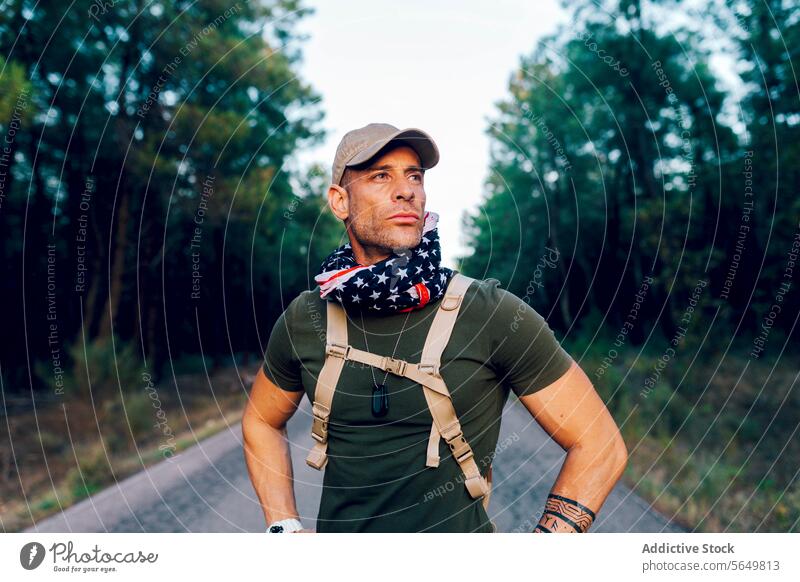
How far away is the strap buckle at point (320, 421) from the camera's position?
8.02ft

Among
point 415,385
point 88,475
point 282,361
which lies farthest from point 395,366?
point 88,475

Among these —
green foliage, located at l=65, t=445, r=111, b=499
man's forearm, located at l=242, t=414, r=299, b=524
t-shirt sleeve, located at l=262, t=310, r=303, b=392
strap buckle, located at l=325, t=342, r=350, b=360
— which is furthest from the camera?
green foliage, located at l=65, t=445, r=111, b=499

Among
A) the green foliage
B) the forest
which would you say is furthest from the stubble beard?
the green foliage

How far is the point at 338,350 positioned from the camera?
95.3 inches

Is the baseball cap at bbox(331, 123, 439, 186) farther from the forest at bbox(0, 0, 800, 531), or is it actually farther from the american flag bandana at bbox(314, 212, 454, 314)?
the forest at bbox(0, 0, 800, 531)

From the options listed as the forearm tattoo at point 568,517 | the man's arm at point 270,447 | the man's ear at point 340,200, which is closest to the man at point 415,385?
the forearm tattoo at point 568,517

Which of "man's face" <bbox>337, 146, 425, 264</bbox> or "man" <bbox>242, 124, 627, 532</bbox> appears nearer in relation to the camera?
"man" <bbox>242, 124, 627, 532</bbox>

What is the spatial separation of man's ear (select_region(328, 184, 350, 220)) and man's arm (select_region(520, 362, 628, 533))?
3.52 ft

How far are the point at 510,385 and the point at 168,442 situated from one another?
8.52 metres

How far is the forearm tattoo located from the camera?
7.61ft

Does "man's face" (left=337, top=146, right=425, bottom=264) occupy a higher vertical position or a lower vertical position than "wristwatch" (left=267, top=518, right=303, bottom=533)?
higher

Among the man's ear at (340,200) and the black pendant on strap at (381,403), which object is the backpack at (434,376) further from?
the man's ear at (340,200)

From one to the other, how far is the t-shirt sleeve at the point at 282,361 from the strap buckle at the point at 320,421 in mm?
263
